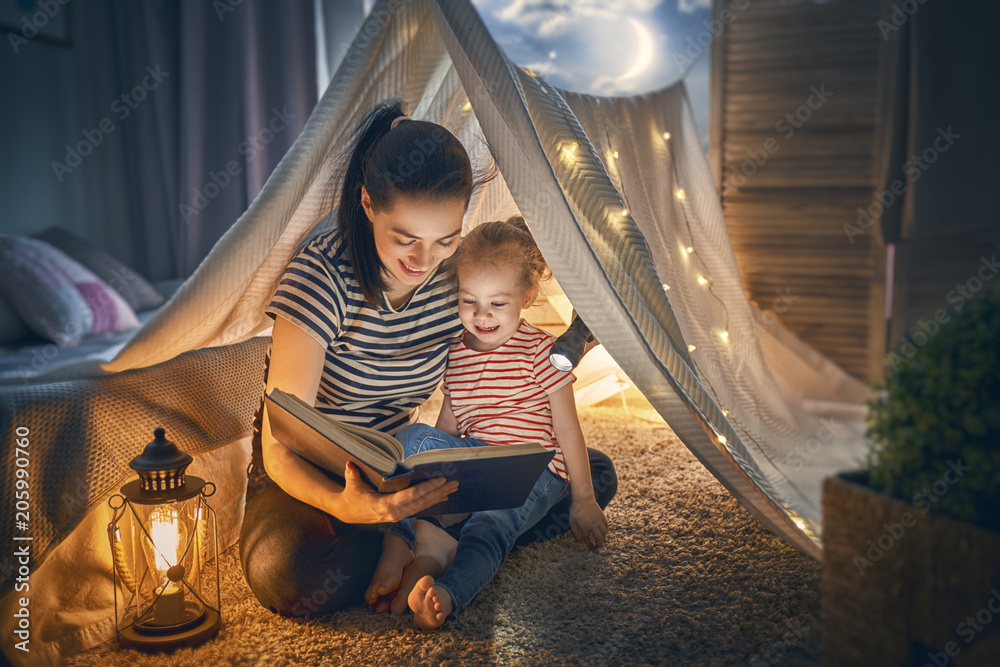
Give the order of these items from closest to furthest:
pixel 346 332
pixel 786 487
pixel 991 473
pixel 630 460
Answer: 1. pixel 991 473
2. pixel 346 332
3. pixel 786 487
4. pixel 630 460

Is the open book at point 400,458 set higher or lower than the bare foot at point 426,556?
higher

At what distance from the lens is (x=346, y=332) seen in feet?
3.91

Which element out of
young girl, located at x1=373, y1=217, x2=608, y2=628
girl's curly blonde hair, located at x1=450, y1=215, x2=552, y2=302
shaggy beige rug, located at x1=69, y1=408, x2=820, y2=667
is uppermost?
girl's curly blonde hair, located at x1=450, y1=215, x2=552, y2=302

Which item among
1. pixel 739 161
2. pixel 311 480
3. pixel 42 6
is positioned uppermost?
pixel 42 6

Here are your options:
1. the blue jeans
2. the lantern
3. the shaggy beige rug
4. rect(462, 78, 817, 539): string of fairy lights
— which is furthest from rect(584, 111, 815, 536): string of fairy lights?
the lantern

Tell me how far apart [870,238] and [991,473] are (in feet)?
7.34

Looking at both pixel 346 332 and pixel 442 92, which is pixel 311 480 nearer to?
pixel 346 332

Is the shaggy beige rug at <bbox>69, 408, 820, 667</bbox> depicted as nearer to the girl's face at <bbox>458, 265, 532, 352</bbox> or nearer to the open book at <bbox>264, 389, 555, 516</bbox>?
the open book at <bbox>264, 389, 555, 516</bbox>

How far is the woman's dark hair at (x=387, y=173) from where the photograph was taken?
42.9 inches

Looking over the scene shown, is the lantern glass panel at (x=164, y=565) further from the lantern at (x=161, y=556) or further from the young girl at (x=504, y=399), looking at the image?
the young girl at (x=504, y=399)

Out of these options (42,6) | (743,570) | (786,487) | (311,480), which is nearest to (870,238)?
(786,487)

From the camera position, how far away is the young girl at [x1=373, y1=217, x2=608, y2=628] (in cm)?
122

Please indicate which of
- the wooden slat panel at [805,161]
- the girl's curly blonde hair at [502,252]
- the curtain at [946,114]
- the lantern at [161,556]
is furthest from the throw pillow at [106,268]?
the curtain at [946,114]

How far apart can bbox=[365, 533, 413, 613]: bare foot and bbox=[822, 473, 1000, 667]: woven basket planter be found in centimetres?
68
